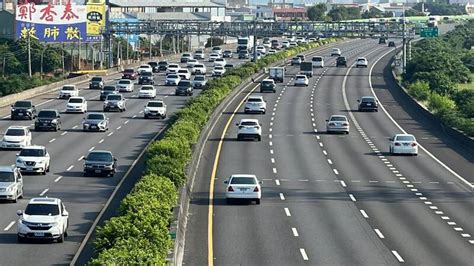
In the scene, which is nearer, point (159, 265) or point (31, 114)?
point (159, 265)

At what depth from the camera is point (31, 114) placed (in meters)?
86.7

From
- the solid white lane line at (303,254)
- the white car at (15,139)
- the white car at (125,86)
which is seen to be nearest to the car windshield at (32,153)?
the white car at (15,139)

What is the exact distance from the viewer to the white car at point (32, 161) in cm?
5781

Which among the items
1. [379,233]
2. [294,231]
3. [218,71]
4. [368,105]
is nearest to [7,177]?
[294,231]

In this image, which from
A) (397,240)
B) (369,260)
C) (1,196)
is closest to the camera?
(369,260)

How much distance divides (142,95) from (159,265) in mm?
81159

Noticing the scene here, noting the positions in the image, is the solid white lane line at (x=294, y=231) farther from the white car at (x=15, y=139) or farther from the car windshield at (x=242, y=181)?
the white car at (x=15, y=139)

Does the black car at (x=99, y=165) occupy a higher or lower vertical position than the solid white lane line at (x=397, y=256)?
lower

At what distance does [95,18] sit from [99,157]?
345ft

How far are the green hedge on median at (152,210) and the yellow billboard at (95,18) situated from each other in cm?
8839

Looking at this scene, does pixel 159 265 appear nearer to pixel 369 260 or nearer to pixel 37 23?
pixel 369 260

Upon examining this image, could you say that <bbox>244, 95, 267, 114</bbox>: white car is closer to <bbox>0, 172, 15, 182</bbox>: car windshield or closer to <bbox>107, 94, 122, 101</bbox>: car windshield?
<bbox>107, 94, 122, 101</bbox>: car windshield

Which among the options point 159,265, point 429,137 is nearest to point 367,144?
point 429,137

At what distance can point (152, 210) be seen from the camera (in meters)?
37.2
